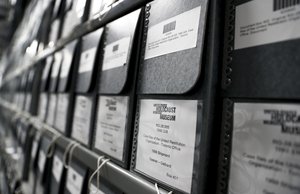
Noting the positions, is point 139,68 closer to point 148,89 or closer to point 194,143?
point 148,89

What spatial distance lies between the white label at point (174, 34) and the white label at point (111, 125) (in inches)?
6.3

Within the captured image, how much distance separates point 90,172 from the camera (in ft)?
2.82

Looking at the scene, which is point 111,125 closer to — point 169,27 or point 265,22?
point 169,27

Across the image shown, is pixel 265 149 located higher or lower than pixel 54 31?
lower

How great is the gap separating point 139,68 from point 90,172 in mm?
382

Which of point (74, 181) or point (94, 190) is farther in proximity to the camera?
point (74, 181)

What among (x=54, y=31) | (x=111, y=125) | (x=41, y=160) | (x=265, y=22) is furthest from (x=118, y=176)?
(x=54, y=31)

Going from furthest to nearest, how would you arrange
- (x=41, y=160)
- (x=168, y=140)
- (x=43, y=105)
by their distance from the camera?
1. (x=43, y=105)
2. (x=41, y=160)
3. (x=168, y=140)

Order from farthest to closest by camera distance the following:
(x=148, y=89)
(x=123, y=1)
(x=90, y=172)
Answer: (x=90, y=172) < (x=123, y=1) < (x=148, y=89)

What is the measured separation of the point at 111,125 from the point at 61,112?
1.88 feet

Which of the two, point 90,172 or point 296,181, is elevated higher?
point 296,181

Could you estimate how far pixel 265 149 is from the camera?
1.22 feet

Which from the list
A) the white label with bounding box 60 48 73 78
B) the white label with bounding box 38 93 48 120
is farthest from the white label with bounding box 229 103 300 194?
the white label with bounding box 38 93 48 120

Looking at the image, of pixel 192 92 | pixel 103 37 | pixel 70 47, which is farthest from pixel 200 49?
pixel 70 47
